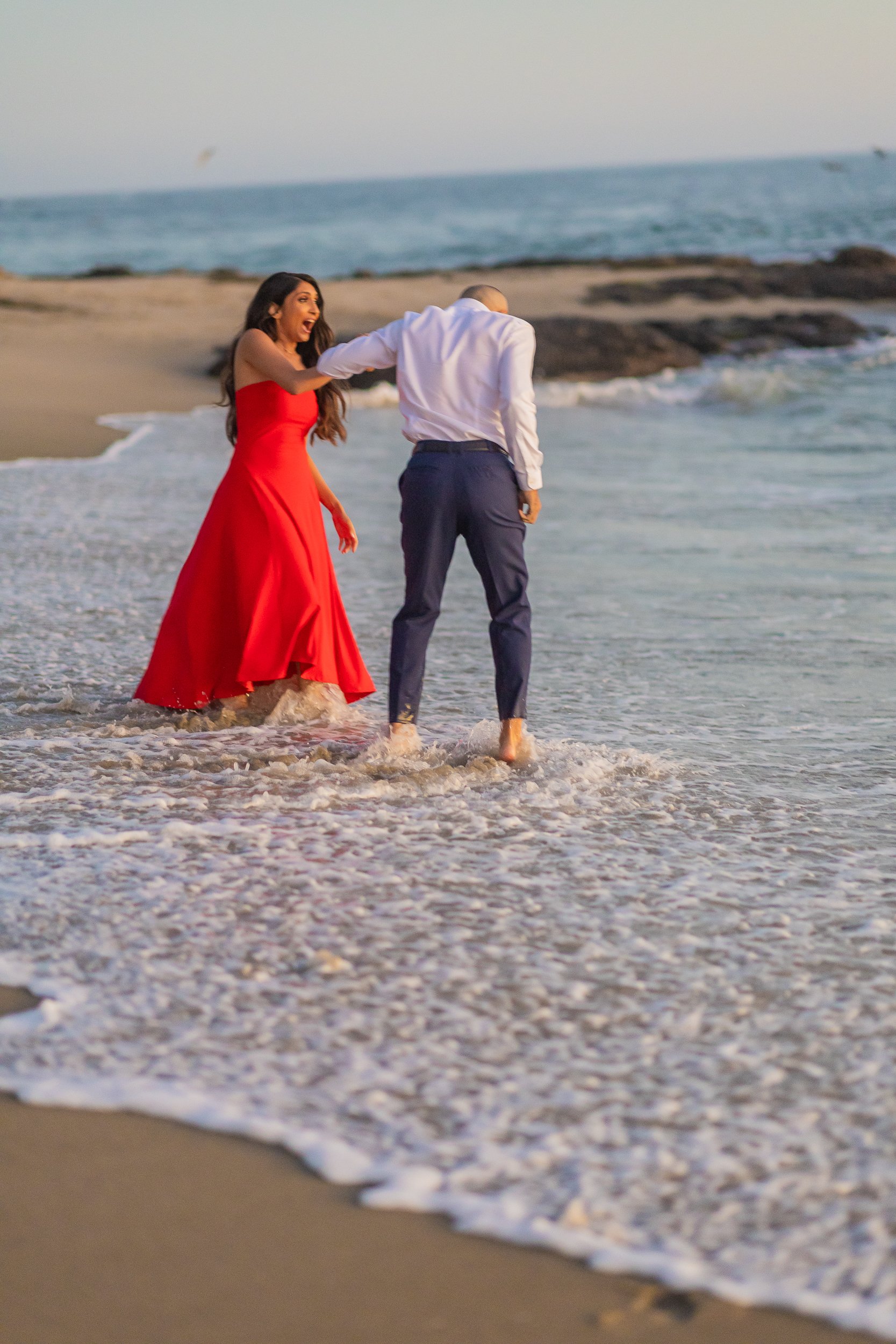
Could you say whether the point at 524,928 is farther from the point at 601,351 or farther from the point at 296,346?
the point at 601,351

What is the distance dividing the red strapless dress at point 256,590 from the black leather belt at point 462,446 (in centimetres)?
94

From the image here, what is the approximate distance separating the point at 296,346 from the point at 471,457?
1212 millimetres

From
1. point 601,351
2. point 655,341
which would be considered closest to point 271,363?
point 601,351

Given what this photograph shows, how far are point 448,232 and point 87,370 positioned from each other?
55.3 meters

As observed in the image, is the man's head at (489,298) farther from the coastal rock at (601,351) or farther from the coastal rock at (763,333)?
the coastal rock at (763,333)

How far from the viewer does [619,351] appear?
21891mm

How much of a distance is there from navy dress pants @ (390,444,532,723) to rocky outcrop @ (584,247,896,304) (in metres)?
26.4

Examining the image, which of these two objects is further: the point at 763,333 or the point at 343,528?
the point at 763,333

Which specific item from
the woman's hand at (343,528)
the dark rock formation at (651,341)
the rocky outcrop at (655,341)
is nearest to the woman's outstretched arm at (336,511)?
the woman's hand at (343,528)

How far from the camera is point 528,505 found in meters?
4.98

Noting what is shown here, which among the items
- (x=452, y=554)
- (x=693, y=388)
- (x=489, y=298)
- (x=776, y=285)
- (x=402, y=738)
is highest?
(x=776, y=285)

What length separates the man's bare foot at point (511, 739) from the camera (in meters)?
5.02

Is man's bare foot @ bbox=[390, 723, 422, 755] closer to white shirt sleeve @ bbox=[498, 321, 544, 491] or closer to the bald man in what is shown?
the bald man

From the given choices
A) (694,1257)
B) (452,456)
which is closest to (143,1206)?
(694,1257)
